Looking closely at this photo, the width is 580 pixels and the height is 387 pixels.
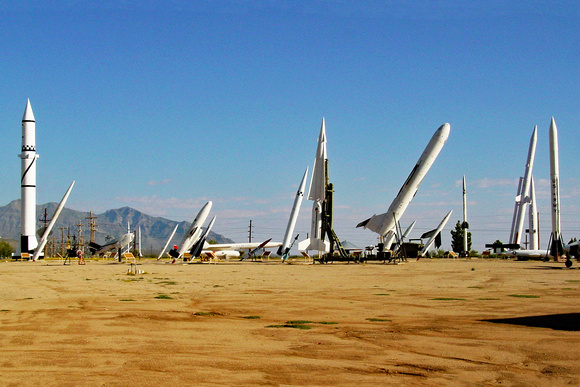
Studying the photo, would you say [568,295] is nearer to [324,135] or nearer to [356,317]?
[356,317]

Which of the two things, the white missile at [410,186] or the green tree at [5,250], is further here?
the green tree at [5,250]

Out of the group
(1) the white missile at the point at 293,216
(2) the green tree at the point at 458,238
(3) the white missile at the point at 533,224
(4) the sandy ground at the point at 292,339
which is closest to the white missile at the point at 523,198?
(3) the white missile at the point at 533,224

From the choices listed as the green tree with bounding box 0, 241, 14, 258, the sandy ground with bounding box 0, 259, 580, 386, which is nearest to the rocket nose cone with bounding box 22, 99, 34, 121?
the sandy ground with bounding box 0, 259, 580, 386

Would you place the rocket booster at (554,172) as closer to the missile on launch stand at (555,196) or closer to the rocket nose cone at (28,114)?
the missile on launch stand at (555,196)

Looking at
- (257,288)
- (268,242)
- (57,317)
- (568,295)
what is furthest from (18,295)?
(268,242)

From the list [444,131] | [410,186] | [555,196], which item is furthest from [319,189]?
[555,196]

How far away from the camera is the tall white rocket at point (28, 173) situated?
182 feet

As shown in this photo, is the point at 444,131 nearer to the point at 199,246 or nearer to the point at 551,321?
the point at 199,246

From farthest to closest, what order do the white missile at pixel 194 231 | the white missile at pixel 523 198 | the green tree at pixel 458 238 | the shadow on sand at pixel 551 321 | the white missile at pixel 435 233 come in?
the green tree at pixel 458 238, the white missile at pixel 523 198, the white missile at pixel 435 233, the white missile at pixel 194 231, the shadow on sand at pixel 551 321

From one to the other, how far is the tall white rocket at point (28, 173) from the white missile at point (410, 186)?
34.7m

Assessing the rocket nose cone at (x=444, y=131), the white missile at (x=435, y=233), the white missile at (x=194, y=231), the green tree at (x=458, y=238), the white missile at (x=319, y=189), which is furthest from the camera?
the green tree at (x=458, y=238)

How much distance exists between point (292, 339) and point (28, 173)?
54260 millimetres

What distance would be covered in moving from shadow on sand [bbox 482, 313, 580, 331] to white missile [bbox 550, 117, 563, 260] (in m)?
33.7

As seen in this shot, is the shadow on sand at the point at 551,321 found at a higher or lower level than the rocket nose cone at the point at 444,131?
lower
